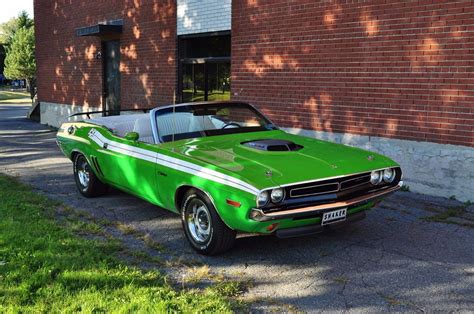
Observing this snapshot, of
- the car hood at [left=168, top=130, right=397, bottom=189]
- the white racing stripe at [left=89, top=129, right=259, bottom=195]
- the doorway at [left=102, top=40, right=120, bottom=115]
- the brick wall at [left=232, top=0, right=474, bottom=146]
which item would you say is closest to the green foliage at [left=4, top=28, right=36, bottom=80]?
the doorway at [left=102, top=40, right=120, bottom=115]

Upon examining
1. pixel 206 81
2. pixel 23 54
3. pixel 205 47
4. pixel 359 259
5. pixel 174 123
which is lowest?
pixel 359 259

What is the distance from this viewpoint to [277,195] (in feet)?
13.6

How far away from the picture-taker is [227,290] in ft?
12.8

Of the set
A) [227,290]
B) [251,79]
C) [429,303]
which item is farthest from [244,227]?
[251,79]

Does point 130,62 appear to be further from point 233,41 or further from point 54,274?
point 54,274

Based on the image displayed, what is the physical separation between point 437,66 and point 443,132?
96 centimetres

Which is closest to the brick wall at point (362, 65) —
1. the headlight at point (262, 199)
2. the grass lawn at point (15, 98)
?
the headlight at point (262, 199)

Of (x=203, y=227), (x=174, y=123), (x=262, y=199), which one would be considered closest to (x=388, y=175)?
(x=262, y=199)

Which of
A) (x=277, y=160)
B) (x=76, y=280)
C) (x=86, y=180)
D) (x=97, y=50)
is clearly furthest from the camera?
(x=97, y=50)

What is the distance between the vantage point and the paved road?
381cm

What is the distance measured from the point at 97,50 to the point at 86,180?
9740 mm

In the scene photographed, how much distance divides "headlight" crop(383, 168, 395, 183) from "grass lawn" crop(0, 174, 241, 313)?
204 cm

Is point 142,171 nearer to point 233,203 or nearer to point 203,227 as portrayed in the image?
point 203,227

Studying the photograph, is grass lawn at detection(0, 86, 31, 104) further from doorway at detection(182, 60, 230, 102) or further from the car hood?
the car hood
